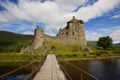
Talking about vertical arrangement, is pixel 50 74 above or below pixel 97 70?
above

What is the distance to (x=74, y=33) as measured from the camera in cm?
8012

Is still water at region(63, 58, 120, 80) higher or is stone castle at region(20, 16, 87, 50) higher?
stone castle at region(20, 16, 87, 50)

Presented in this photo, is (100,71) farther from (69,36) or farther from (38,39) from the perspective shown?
(69,36)

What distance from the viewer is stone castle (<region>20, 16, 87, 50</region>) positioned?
70.1 meters

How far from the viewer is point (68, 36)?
77250mm

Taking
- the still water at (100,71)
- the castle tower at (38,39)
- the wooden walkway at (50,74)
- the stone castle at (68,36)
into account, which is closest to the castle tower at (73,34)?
the stone castle at (68,36)

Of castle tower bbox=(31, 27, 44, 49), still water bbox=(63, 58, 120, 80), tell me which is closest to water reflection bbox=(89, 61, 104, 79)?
still water bbox=(63, 58, 120, 80)

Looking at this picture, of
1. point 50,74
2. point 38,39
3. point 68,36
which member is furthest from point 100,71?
point 68,36

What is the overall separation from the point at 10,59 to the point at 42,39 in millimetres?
24248

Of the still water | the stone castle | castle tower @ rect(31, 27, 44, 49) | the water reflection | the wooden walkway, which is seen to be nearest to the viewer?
the wooden walkway

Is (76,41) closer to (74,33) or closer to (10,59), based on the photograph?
(74,33)

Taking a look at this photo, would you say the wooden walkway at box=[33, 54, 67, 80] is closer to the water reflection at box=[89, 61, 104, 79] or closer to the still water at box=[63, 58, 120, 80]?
the still water at box=[63, 58, 120, 80]

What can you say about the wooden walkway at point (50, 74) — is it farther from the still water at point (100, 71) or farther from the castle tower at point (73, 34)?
the castle tower at point (73, 34)

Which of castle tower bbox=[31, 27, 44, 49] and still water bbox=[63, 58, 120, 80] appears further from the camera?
castle tower bbox=[31, 27, 44, 49]
